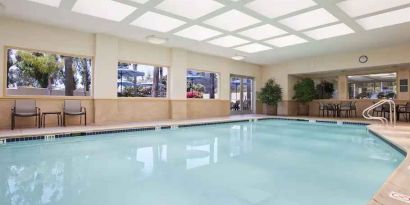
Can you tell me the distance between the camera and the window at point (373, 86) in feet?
37.9

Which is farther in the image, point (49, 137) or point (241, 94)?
point (241, 94)

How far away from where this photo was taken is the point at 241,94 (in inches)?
526

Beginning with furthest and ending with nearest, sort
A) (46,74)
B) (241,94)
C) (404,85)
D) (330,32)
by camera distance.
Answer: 1. (241,94)
2. (404,85)
3. (330,32)
4. (46,74)

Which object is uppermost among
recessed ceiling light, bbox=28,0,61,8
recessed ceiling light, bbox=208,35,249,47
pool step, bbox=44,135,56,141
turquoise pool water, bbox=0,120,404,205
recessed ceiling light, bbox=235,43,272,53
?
recessed ceiling light, bbox=28,0,61,8

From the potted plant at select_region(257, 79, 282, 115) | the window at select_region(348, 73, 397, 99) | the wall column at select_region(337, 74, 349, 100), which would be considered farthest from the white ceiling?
the potted plant at select_region(257, 79, 282, 115)

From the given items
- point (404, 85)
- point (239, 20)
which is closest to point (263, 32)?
point (239, 20)

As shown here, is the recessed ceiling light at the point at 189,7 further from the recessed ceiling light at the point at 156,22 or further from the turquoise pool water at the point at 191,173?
the turquoise pool water at the point at 191,173

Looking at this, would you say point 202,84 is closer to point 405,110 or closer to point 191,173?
point 405,110

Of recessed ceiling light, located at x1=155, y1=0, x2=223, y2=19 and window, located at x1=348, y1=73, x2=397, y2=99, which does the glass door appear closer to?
window, located at x1=348, y1=73, x2=397, y2=99

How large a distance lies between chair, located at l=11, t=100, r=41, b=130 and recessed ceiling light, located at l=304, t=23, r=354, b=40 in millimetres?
7929

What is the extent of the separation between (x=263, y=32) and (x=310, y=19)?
154 centimetres

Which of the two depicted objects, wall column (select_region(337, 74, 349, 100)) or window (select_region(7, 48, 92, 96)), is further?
wall column (select_region(337, 74, 349, 100))

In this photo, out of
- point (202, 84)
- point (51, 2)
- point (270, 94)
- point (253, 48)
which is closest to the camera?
point (51, 2)

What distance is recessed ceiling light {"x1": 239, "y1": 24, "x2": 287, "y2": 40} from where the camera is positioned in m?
7.21
